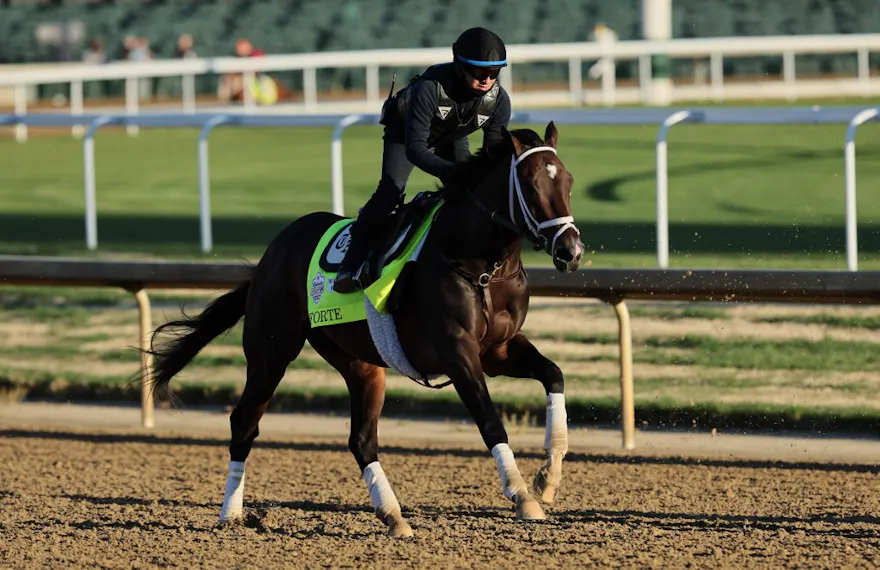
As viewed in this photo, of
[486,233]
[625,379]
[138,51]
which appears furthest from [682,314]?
[138,51]

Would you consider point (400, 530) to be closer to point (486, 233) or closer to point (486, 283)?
point (486, 283)

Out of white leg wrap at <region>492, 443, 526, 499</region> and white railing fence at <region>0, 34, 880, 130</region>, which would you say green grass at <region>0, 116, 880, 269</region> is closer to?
white railing fence at <region>0, 34, 880, 130</region>

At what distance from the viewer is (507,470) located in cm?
514

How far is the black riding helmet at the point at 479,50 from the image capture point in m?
5.23

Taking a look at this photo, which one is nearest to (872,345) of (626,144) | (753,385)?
(753,385)

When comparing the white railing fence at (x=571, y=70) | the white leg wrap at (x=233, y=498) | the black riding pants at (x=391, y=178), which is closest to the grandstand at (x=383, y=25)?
the white railing fence at (x=571, y=70)

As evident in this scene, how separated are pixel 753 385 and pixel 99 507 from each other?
3833mm

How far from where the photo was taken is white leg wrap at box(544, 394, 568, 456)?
17.5 ft

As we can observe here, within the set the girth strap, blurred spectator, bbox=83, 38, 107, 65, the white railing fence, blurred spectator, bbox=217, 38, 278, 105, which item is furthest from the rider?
blurred spectator, bbox=83, 38, 107, 65

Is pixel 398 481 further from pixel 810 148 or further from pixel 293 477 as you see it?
pixel 810 148

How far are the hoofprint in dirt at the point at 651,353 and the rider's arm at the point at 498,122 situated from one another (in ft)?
9.54

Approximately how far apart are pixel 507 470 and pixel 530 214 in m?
0.88

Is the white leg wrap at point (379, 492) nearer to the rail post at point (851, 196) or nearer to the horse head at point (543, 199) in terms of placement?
the horse head at point (543, 199)

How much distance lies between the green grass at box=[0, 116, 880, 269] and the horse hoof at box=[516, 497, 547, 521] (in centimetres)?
480
